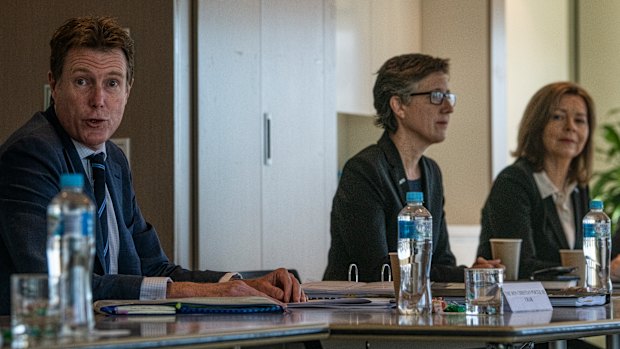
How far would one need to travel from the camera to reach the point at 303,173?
5.23 metres

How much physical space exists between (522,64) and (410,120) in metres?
3.98

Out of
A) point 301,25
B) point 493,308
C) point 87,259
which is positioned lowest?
point 493,308

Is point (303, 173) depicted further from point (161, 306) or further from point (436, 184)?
point (161, 306)

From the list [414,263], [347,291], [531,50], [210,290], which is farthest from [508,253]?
[531,50]

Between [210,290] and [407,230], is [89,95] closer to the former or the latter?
[210,290]

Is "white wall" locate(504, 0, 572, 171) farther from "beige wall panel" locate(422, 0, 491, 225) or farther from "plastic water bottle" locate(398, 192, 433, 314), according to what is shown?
"plastic water bottle" locate(398, 192, 433, 314)

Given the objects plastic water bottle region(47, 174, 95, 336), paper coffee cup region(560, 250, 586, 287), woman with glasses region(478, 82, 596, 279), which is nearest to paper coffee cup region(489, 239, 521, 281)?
paper coffee cup region(560, 250, 586, 287)

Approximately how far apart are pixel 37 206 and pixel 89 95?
1.47ft

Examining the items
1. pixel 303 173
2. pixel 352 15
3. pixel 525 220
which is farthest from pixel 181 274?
pixel 352 15

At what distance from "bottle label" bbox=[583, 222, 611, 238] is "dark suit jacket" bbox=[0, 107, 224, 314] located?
1.16 metres

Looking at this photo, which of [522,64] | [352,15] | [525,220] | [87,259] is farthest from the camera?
[522,64]

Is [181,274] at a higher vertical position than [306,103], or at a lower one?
lower

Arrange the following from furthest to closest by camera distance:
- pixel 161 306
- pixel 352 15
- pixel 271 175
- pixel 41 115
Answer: pixel 352 15
pixel 271 175
pixel 41 115
pixel 161 306

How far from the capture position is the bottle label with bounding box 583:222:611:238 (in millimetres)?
3229
